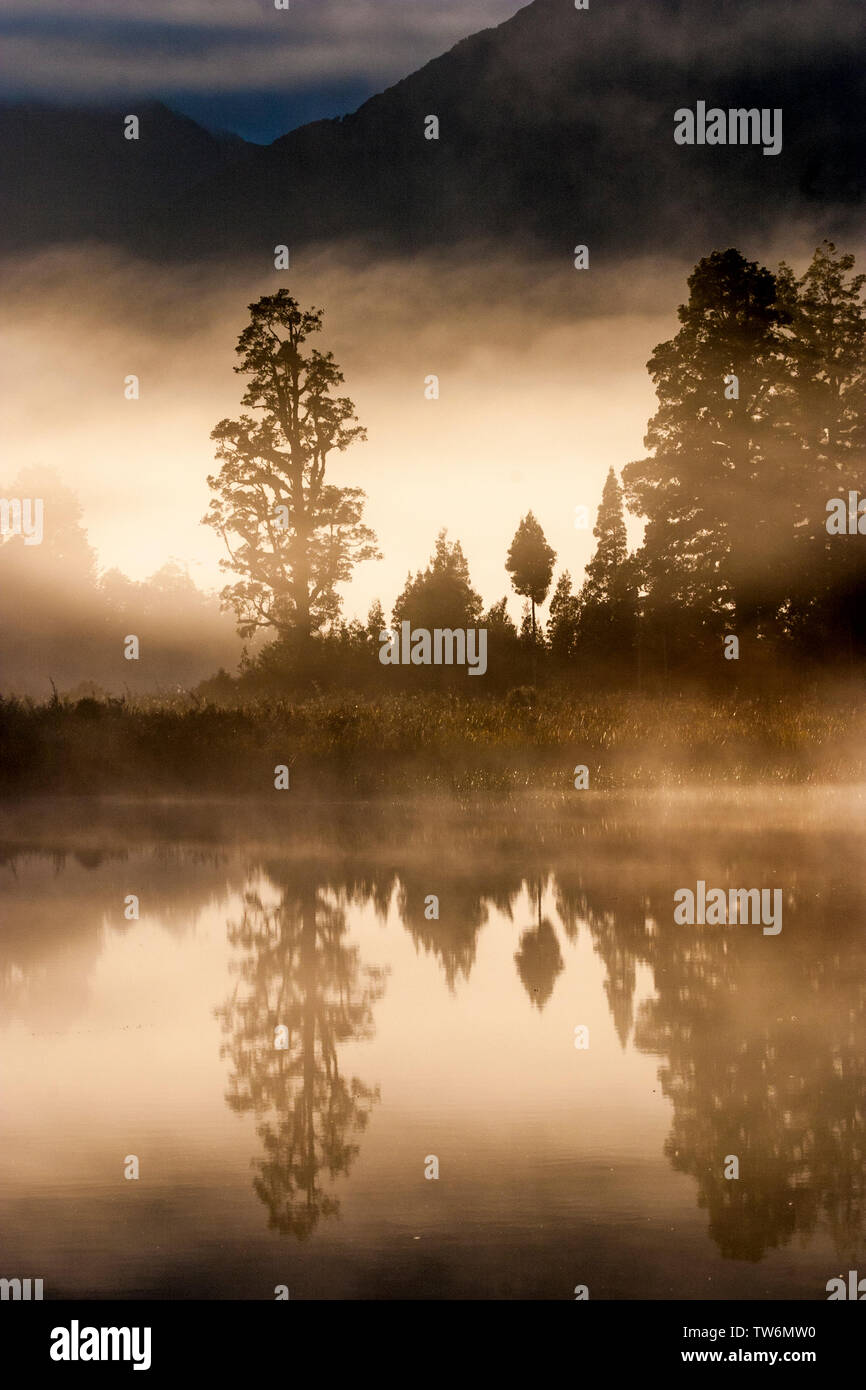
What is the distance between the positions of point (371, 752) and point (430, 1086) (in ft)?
82.8

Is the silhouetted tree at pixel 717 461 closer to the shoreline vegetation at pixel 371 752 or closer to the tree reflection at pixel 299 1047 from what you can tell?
the shoreline vegetation at pixel 371 752

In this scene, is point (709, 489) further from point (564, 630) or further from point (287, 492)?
point (564, 630)

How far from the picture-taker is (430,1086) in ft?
35.2

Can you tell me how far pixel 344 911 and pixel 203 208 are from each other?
2473 inches

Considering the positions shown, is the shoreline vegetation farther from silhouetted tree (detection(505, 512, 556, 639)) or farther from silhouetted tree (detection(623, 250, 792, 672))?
silhouetted tree (detection(505, 512, 556, 639))

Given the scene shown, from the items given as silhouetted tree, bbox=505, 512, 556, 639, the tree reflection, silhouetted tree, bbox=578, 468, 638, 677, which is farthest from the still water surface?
silhouetted tree, bbox=505, 512, 556, 639


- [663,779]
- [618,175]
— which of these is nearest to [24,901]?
[663,779]

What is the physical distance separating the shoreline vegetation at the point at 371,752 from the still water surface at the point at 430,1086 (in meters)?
13.3

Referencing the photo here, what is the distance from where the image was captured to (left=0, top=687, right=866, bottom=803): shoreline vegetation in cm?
3509

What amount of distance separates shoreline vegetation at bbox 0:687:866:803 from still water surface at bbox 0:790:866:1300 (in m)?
13.3

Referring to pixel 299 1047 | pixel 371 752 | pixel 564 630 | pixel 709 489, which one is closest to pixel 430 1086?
pixel 299 1047

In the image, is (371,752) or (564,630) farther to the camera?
(564,630)
